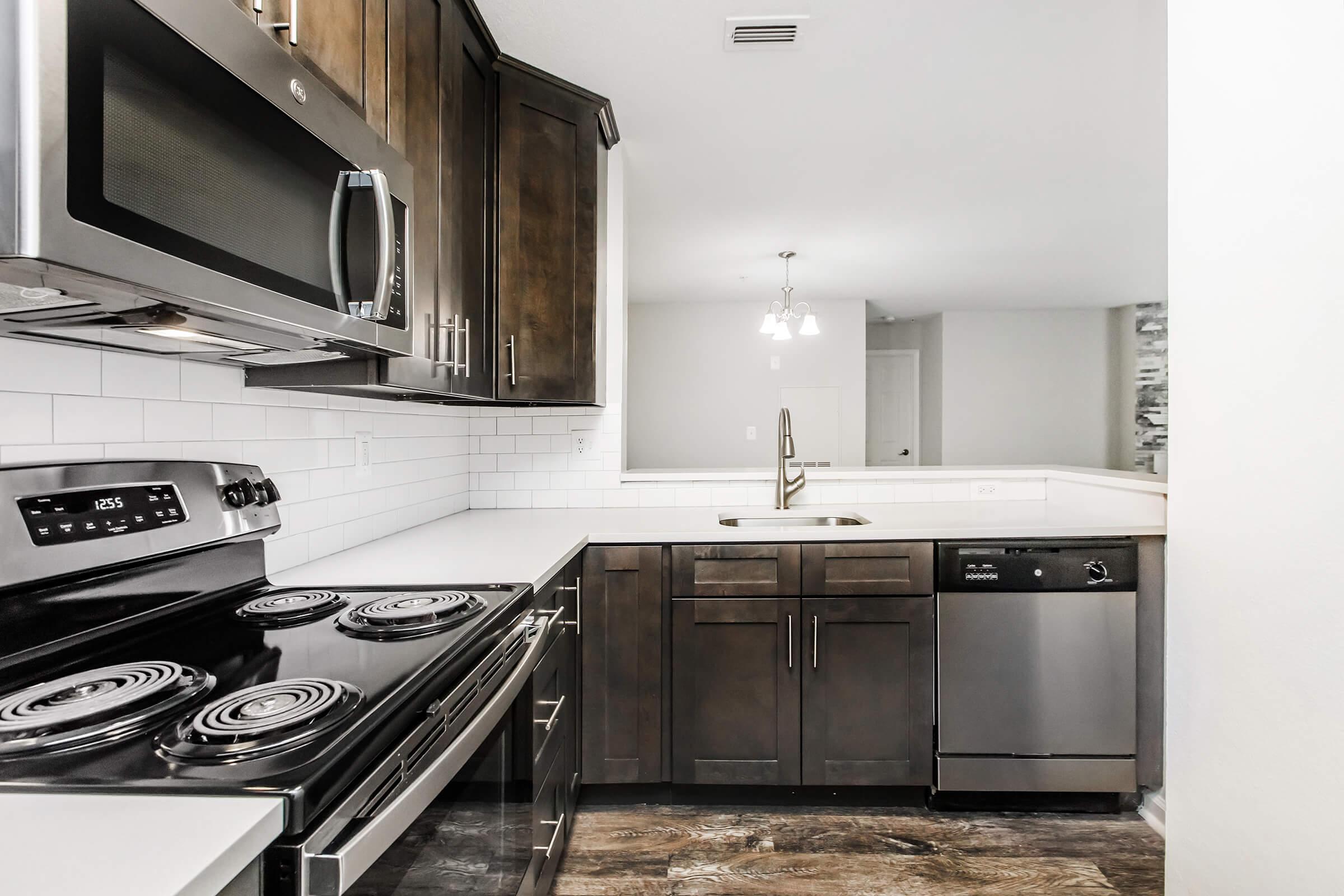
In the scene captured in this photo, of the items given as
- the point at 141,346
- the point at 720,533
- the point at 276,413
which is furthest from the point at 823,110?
the point at 141,346

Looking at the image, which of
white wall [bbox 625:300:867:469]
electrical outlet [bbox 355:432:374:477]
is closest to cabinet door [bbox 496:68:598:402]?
electrical outlet [bbox 355:432:374:477]

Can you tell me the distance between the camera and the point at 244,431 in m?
1.42

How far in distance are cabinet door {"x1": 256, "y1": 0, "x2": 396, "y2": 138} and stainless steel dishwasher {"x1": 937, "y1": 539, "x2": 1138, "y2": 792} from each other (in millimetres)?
1967

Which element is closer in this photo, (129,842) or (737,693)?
(129,842)

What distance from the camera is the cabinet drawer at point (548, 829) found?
4.78 ft

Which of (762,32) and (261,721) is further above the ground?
(762,32)

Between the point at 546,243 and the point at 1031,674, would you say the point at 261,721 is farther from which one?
the point at 1031,674

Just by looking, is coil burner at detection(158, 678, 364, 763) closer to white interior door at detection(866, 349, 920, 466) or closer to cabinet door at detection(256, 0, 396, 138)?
cabinet door at detection(256, 0, 396, 138)

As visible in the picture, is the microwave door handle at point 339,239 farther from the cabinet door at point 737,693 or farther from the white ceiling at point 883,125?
the cabinet door at point 737,693

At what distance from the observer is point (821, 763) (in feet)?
6.95

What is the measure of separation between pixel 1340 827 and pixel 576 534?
5.60ft

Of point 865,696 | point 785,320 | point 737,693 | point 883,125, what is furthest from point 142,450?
point 785,320

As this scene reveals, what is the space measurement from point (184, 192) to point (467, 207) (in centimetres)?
121

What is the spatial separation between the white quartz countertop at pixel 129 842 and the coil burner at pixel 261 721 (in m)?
0.07
